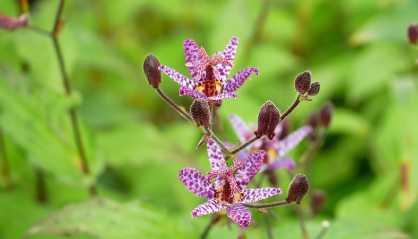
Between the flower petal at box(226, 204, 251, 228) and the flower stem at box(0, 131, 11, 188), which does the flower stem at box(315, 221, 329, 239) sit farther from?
the flower stem at box(0, 131, 11, 188)

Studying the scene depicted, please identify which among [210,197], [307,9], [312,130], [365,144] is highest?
[307,9]

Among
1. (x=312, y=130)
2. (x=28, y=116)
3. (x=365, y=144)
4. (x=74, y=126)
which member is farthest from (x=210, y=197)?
(x=365, y=144)

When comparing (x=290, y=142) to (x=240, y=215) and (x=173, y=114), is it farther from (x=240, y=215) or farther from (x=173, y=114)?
(x=173, y=114)

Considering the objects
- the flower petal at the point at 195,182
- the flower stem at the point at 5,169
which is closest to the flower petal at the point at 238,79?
the flower petal at the point at 195,182

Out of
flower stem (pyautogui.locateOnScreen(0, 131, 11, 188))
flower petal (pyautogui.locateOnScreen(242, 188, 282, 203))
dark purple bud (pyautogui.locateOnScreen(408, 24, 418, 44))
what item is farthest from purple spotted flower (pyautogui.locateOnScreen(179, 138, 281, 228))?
flower stem (pyautogui.locateOnScreen(0, 131, 11, 188))

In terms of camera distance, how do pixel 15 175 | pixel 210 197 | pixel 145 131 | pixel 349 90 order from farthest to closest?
pixel 349 90, pixel 145 131, pixel 15 175, pixel 210 197

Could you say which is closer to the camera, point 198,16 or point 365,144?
point 365,144

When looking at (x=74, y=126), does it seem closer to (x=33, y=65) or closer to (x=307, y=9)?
(x=33, y=65)
